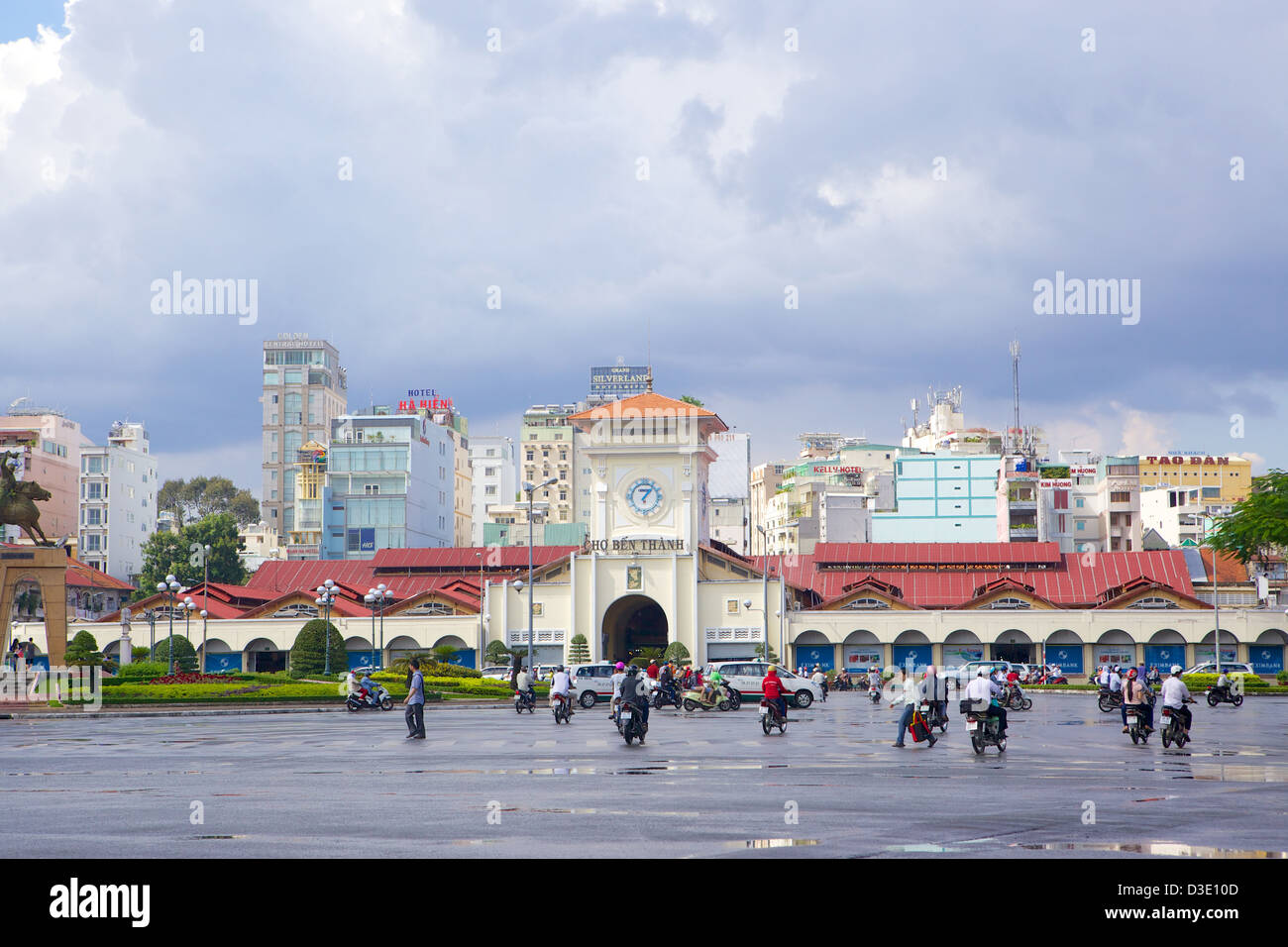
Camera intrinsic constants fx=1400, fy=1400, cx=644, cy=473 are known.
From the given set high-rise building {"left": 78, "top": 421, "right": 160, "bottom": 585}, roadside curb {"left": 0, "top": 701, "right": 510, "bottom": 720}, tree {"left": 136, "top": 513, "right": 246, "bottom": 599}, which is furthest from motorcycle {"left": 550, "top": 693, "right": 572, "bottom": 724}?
high-rise building {"left": 78, "top": 421, "right": 160, "bottom": 585}

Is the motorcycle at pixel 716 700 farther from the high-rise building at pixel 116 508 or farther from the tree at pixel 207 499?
the tree at pixel 207 499

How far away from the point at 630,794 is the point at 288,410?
503ft

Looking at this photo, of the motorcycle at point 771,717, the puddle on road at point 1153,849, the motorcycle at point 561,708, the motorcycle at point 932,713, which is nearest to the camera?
the puddle on road at point 1153,849

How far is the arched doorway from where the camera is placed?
82562 millimetres

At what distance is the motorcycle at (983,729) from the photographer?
2434 centimetres

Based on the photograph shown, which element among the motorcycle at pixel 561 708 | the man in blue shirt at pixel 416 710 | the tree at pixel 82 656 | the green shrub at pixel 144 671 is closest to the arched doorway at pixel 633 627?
the tree at pixel 82 656

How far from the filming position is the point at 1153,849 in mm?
11766

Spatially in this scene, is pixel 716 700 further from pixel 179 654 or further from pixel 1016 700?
pixel 179 654

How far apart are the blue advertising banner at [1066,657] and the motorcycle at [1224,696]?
27876 millimetres

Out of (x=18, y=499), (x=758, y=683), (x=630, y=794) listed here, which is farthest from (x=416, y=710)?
(x=18, y=499)

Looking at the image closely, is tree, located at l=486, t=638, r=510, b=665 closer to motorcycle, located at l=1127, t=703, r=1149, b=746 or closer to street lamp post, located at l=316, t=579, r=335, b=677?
street lamp post, located at l=316, t=579, r=335, b=677
